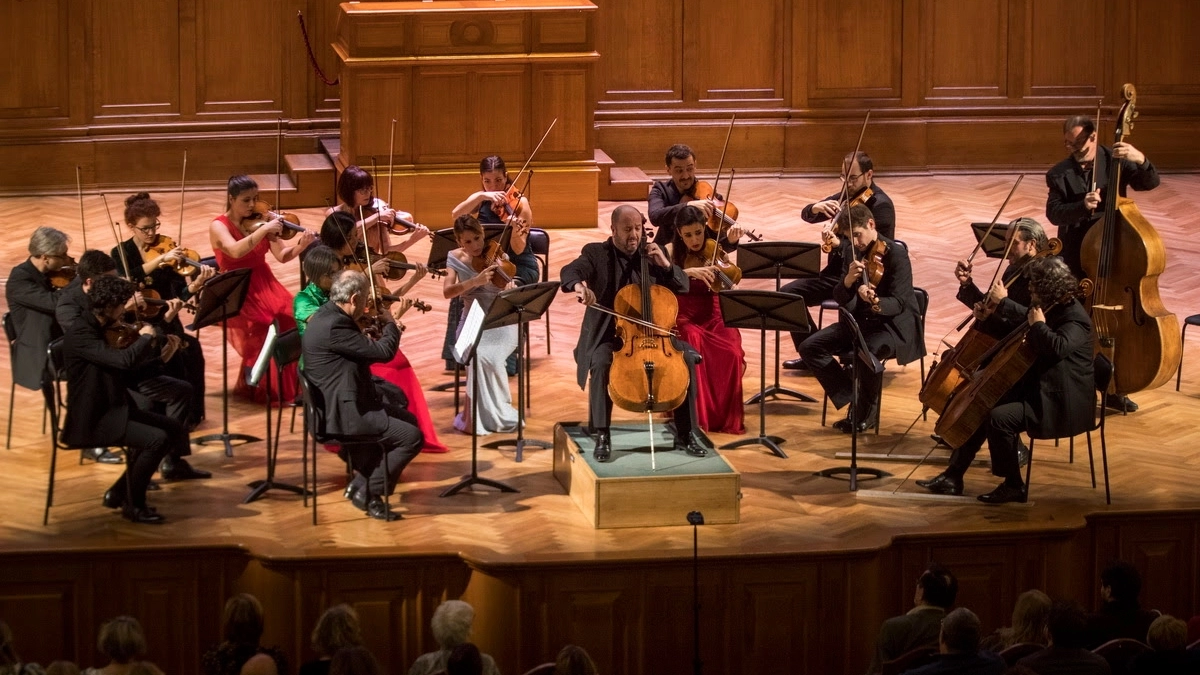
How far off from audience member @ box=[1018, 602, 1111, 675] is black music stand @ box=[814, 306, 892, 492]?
7.01 ft

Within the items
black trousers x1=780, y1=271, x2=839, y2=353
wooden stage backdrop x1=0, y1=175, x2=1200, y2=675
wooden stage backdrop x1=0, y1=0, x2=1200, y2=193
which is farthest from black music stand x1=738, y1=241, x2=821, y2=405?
wooden stage backdrop x1=0, y1=0, x2=1200, y2=193

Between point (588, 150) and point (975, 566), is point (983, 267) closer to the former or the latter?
point (588, 150)

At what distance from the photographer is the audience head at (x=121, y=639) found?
18.5ft

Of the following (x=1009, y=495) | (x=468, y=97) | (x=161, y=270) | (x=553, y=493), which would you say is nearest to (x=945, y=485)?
(x=1009, y=495)

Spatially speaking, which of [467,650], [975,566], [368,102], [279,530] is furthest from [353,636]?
[368,102]

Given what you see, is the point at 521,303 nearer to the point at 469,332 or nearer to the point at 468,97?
the point at 469,332

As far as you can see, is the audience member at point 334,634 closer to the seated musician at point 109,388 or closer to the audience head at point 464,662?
the audience head at point 464,662

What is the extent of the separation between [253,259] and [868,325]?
292 cm

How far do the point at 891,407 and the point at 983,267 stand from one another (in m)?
3.00

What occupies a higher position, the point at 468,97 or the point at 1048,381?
the point at 468,97

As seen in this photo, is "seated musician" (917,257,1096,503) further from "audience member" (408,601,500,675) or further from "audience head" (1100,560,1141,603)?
"audience member" (408,601,500,675)

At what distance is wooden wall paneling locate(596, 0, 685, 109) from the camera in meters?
13.4

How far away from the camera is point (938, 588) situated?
615cm

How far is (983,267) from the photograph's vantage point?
11.5 meters
